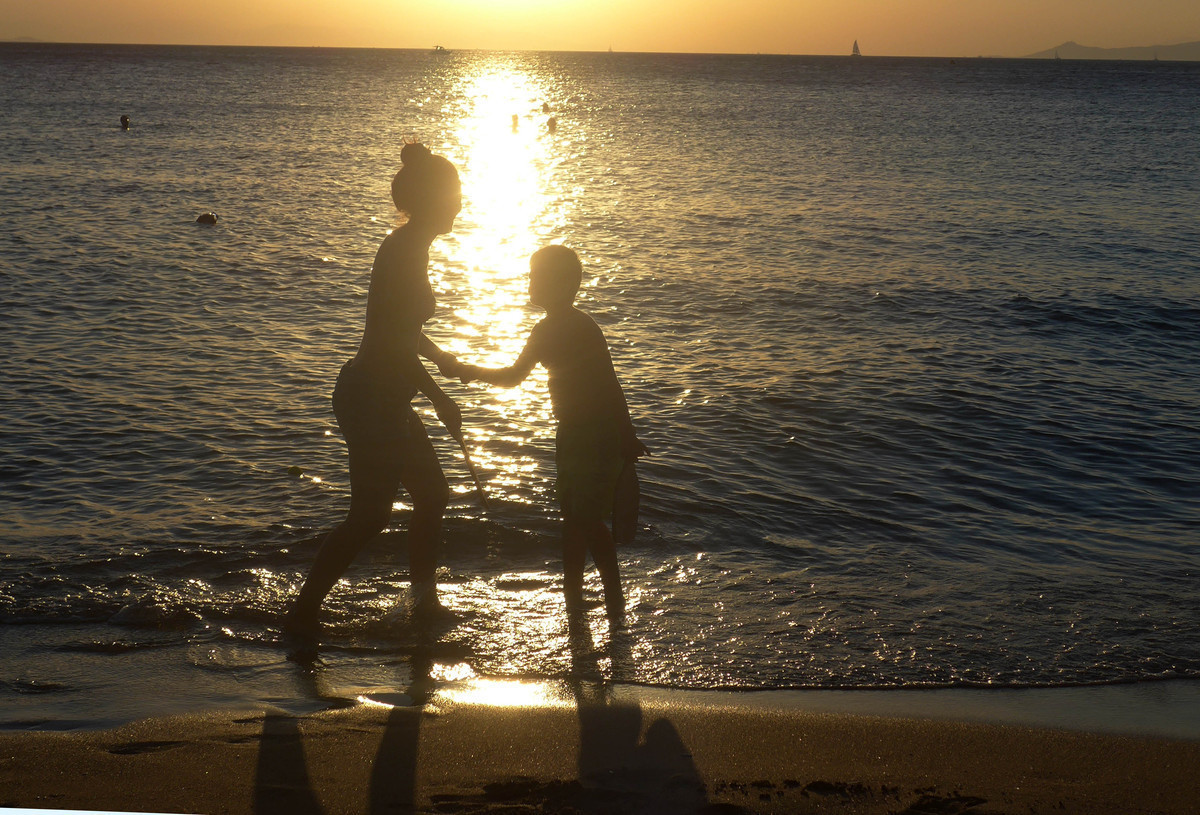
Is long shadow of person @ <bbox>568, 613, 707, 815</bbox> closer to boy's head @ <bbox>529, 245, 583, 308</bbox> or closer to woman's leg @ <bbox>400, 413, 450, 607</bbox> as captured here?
woman's leg @ <bbox>400, 413, 450, 607</bbox>

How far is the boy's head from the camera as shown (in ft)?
15.5

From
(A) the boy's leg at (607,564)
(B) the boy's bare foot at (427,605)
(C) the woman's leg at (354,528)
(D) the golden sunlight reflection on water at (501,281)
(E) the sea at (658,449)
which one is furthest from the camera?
(D) the golden sunlight reflection on water at (501,281)

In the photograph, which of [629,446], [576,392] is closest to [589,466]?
[629,446]

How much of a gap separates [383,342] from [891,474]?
15.5 feet

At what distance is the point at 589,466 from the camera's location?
4.95m

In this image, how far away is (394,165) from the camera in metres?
32.8

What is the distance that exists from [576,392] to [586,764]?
178 cm

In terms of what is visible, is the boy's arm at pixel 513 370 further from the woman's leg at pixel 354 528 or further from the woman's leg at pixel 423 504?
the woman's leg at pixel 354 528

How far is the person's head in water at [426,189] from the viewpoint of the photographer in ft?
14.7

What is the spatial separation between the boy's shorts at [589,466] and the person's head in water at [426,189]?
1165 millimetres

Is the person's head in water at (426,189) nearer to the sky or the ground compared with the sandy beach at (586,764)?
nearer to the sky

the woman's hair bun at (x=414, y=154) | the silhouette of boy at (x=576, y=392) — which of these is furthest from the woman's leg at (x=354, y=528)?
the woman's hair bun at (x=414, y=154)

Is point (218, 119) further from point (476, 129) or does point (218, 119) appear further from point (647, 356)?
point (647, 356)

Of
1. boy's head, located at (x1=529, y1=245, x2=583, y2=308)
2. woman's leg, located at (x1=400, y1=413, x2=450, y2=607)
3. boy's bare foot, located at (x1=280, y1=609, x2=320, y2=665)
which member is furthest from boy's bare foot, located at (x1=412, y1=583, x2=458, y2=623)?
boy's head, located at (x1=529, y1=245, x2=583, y2=308)
